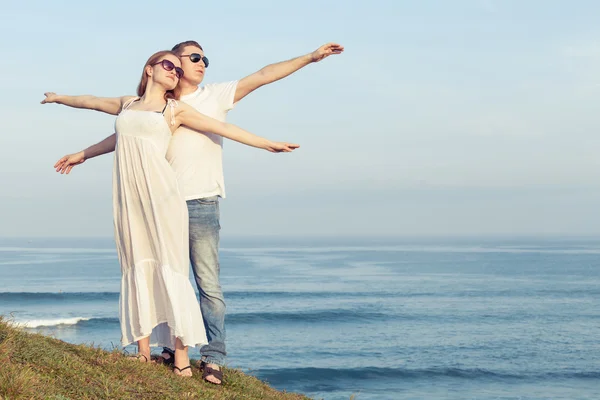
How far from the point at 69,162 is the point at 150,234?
4.29 ft

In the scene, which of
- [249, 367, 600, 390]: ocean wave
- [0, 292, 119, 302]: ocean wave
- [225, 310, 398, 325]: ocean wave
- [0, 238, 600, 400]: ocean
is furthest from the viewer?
[0, 292, 119, 302]: ocean wave

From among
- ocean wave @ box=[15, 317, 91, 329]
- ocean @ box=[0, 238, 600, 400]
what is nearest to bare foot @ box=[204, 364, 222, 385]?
ocean @ box=[0, 238, 600, 400]

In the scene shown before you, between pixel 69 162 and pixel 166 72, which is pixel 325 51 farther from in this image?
pixel 69 162

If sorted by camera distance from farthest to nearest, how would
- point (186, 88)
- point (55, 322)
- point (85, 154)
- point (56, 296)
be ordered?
1. point (56, 296)
2. point (55, 322)
3. point (85, 154)
4. point (186, 88)

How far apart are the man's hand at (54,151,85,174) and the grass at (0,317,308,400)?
1482 millimetres

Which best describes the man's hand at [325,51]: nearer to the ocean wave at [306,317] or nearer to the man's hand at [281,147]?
the man's hand at [281,147]

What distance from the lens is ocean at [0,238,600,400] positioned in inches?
968

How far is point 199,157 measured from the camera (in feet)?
19.1

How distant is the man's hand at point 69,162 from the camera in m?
6.30

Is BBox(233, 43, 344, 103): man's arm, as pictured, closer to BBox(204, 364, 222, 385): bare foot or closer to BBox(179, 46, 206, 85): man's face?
BBox(179, 46, 206, 85): man's face

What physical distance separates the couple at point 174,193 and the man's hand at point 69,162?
358mm

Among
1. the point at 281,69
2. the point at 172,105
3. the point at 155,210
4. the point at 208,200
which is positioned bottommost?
the point at 155,210

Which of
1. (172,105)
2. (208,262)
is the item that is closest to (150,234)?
(208,262)

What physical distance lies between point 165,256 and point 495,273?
253ft
